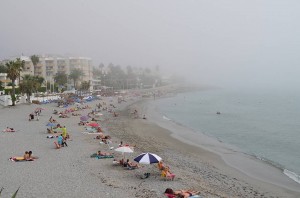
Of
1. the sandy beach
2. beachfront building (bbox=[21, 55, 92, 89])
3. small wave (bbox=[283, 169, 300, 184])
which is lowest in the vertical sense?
small wave (bbox=[283, 169, 300, 184])

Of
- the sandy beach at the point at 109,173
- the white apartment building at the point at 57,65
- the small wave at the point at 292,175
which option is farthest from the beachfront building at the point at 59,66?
the small wave at the point at 292,175

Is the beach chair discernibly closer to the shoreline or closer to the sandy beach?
the sandy beach

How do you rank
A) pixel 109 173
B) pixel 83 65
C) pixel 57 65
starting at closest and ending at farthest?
pixel 109 173 < pixel 57 65 < pixel 83 65

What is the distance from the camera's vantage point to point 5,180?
53.9 feet

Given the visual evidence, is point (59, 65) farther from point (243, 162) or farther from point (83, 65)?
point (243, 162)

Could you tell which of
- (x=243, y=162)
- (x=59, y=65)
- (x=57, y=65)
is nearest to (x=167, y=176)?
(x=243, y=162)

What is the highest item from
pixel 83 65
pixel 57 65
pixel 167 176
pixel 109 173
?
pixel 83 65

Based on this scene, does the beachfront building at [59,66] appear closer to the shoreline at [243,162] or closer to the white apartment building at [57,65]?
the white apartment building at [57,65]

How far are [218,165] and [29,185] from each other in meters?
14.6

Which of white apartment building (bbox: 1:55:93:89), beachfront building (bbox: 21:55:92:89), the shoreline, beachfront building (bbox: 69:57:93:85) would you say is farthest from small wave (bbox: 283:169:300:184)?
beachfront building (bbox: 69:57:93:85)

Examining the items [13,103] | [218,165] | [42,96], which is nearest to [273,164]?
[218,165]

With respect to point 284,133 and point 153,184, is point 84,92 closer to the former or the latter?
point 284,133

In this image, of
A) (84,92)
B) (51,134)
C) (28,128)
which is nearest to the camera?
(51,134)

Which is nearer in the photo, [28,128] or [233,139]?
[28,128]
